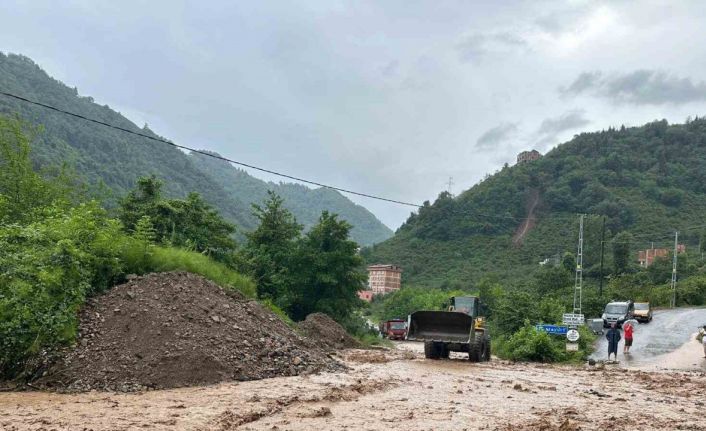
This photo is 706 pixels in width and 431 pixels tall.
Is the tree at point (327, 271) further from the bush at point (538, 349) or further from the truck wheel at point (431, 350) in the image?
the truck wheel at point (431, 350)

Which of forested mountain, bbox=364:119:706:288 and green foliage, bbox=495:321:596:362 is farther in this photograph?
forested mountain, bbox=364:119:706:288

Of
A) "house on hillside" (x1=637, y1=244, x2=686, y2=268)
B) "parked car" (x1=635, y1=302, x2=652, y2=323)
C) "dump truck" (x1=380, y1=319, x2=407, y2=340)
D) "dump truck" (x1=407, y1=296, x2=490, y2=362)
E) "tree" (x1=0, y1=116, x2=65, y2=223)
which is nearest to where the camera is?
"dump truck" (x1=407, y1=296, x2=490, y2=362)

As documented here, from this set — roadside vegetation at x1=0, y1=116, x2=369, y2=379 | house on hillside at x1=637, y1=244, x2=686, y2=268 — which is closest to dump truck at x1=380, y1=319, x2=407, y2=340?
roadside vegetation at x1=0, y1=116, x2=369, y2=379

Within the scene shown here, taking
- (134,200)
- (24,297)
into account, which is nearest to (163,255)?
(24,297)

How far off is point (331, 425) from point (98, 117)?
143 metres

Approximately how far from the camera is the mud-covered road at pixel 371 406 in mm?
8844

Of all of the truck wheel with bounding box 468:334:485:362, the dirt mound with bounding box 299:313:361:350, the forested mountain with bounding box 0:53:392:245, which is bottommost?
the dirt mound with bounding box 299:313:361:350

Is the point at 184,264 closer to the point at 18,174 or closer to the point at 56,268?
the point at 56,268

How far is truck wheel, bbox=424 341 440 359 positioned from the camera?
21859 mm

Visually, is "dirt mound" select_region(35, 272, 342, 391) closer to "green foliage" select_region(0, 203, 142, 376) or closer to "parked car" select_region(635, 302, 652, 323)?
"green foliage" select_region(0, 203, 142, 376)

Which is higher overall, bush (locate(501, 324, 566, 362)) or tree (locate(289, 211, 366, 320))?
tree (locate(289, 211, 366, 320))

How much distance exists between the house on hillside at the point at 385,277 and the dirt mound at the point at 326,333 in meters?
78.8

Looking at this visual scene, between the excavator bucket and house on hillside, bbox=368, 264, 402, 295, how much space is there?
8530cm

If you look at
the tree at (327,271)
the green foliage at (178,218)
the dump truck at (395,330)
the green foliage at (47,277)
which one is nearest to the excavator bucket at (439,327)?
the green foliage at (178,218)
